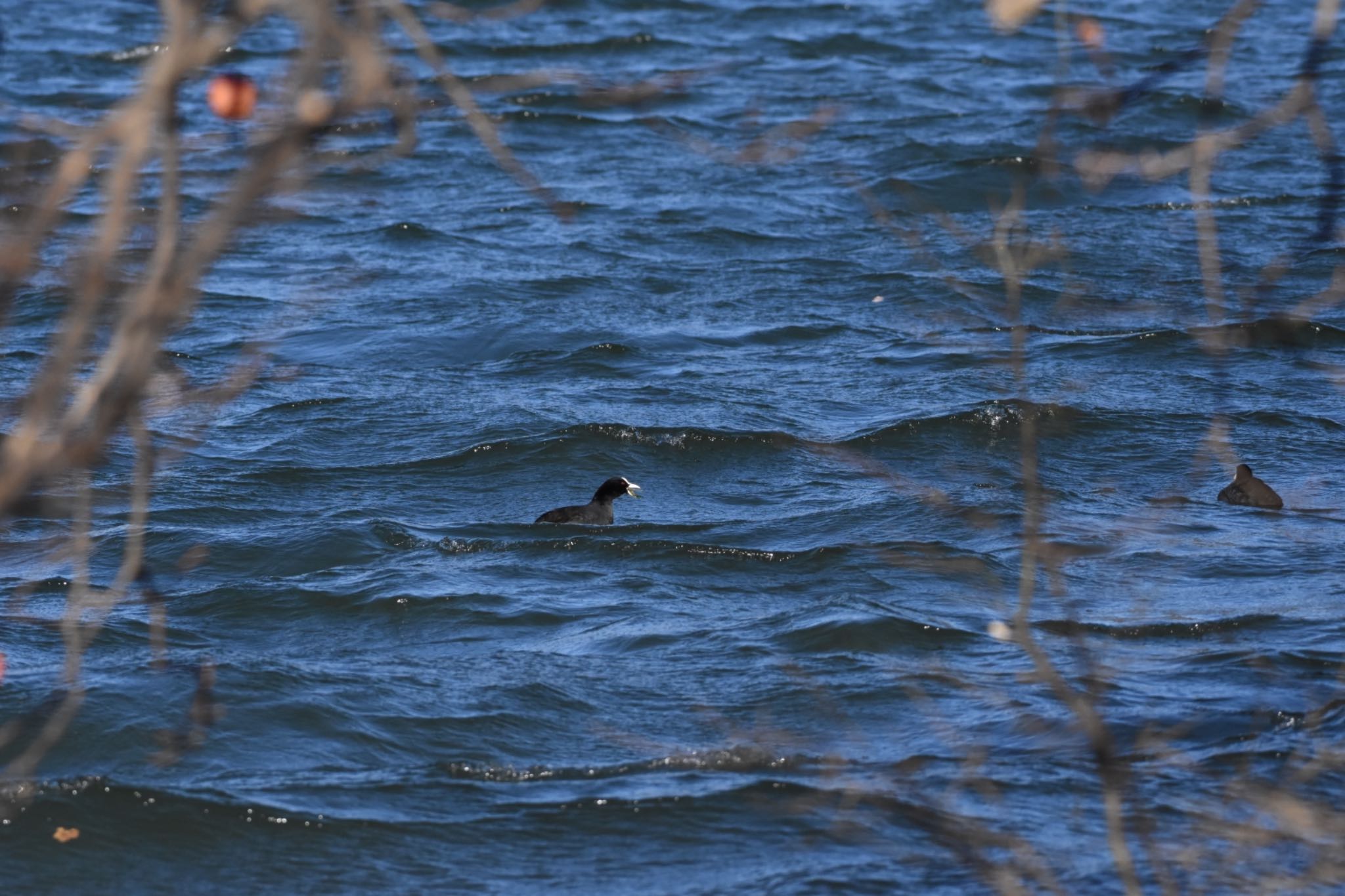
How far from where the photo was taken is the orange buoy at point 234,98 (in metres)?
3.30

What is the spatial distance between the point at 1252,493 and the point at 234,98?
7.09 m

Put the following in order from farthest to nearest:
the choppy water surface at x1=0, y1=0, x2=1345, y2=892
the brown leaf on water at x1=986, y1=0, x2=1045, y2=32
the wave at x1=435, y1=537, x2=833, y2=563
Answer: the wave at x1=435, y1=537, x2=833, y2=563 → the choppy water surface at x1=0, y1=0, x2=1345, y2=892 → the brown leaf on water at x1=986, y1=0, x2=1045, y2=32

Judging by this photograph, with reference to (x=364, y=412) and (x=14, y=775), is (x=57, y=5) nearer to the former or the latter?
(x=364, y=412)

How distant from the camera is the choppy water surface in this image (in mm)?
6270

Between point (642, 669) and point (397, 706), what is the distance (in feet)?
3.18

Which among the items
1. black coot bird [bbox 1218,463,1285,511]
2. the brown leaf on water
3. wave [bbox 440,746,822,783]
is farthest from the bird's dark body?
the brown leaf on water

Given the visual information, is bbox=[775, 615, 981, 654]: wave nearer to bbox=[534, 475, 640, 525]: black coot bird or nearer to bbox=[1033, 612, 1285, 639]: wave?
bbox=[1033, 612, 1285, 639]: wave

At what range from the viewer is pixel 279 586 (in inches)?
342

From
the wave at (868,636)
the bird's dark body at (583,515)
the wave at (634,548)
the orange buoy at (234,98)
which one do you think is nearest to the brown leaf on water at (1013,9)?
the orange buoy at (234,98)

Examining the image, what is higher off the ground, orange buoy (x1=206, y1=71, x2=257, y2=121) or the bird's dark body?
orange buoy (x1=206, y1=71, x2=257, y2=121)

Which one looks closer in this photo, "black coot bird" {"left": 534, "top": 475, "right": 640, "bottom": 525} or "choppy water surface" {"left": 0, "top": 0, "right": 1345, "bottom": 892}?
"choppy water surface" {"left": 0, "top": 0, "right": 1345, "bottom": 892}

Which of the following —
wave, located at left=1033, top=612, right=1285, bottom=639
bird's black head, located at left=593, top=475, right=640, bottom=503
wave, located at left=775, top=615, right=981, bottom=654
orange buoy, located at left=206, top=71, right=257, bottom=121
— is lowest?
bird's black head, located at left=593, top=475, right=640, bottom=503

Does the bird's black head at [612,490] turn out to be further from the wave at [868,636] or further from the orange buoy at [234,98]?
the orange buoy at [234,98]

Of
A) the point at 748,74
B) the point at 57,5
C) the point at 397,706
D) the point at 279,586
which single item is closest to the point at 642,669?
the point at 397,706
